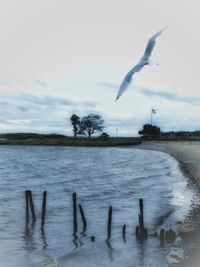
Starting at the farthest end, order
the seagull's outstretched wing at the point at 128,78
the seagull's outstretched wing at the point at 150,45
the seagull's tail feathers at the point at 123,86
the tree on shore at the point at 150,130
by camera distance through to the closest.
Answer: the tree on shore at the point at 150,130 < the seagull's outstretched wing at the point at 150,45 < the seagull's outstretched wing at the point at 128,78 < the seagull's tail feathers at the point at 123,86

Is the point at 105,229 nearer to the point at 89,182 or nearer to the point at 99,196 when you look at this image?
the point at 99,196

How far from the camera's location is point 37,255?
61.9 ft

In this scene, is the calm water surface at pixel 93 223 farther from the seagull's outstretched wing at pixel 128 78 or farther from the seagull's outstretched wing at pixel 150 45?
the seagull's outstretched wing at pixel 150 45

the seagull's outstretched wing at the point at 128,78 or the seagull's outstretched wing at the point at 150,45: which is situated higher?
the seagull's outstretched wing at the point at 150,45

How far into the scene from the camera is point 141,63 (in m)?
12.9

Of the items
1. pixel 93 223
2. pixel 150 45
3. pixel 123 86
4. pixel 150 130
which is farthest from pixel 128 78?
pixel 150 130

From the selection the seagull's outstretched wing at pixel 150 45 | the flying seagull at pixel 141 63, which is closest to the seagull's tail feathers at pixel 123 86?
the flying seagull at pixel 141 63

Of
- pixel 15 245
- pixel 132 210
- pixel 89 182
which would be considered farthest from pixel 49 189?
pixel 15 245

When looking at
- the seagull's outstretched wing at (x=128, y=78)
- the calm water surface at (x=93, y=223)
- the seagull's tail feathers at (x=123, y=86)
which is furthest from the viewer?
the calm water surface at (x=93, y=223)

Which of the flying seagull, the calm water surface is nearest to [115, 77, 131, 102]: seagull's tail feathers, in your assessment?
the flying seagull

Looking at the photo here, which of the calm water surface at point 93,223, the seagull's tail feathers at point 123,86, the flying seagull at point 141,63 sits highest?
the flying seagull at point 141,63

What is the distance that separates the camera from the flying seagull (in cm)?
1239

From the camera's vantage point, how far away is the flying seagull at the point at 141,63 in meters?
12.4

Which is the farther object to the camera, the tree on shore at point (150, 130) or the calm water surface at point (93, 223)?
the tree on shore at point (150, 130)
